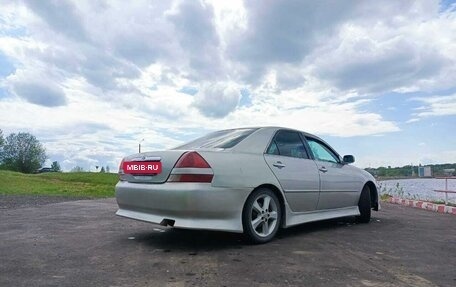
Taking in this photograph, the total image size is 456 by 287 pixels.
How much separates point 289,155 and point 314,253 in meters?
1.63

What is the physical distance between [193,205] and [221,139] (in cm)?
129

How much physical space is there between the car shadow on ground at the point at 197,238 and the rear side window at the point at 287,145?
1.08 m

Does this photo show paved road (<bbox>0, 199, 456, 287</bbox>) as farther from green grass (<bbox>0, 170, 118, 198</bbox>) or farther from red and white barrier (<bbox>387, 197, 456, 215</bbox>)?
green grass (<bbox>0, 170, 118, 198</bbox>)

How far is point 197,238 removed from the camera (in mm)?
5148

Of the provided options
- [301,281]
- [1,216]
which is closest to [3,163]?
[1,216]

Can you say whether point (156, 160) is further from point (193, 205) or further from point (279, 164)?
point (279, 164)

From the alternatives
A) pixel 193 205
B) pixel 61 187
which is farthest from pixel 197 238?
pixel 61 187

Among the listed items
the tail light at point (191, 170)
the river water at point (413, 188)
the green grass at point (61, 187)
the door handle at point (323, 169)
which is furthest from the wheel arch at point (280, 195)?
the green grass at point (61, 187)

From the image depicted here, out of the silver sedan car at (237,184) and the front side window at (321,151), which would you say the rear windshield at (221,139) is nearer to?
the silver sedan car at (237,184)

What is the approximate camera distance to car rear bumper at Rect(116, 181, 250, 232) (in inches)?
169

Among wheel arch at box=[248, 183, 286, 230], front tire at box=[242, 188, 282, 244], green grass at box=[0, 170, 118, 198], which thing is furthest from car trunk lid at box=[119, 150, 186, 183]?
green grass at box=[0, 170, 118, 198]

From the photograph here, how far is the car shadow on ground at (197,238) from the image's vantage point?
15.1 ft

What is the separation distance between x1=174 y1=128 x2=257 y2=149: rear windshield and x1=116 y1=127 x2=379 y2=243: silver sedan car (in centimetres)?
1

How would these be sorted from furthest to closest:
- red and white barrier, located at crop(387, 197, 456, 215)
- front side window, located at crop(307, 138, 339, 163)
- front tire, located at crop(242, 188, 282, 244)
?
red and white barrier, located at crop(387, 197, 456, 215) → front side window, located at crop(307, 138, 339, 163) → front tire, located at crop(242, 188, 282, 244)
